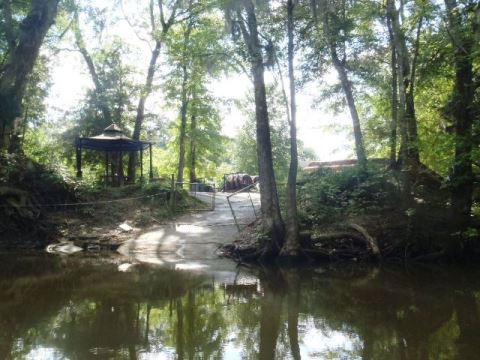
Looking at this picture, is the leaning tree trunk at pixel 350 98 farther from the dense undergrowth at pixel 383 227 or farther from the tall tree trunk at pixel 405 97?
the tall tree trunk at pixel 405 97

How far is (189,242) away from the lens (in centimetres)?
1409

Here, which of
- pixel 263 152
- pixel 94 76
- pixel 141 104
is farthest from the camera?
pixel 94 76

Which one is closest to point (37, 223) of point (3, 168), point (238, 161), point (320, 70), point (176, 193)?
point (3, 168)

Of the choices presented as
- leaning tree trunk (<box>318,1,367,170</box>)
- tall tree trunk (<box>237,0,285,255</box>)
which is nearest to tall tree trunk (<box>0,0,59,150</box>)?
tall tree trunk (<box>237,0,285,255</box>)

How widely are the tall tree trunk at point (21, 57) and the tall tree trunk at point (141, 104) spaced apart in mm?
6355

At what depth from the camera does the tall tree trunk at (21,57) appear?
15766 mm

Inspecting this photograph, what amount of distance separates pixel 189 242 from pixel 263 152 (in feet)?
12.6

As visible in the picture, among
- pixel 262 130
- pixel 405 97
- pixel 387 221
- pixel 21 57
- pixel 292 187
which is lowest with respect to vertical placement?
pixel 387 221

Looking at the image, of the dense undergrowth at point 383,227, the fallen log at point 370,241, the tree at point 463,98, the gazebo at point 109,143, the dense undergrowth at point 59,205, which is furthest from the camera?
the gazebo at point 109,143

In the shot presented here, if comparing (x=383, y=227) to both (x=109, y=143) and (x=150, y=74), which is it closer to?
(x=109, y=143)

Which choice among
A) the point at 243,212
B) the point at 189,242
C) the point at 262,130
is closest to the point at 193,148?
the point at 243,212

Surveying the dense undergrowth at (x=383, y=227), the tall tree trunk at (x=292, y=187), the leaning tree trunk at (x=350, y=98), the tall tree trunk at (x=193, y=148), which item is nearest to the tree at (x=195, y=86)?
the tall tree trunk at (x=193, y=148)

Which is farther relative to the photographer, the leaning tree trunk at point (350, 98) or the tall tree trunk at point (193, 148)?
the tall tree trunk at point (193, 148)

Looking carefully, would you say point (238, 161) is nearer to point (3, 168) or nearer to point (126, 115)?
point (126, 115)
